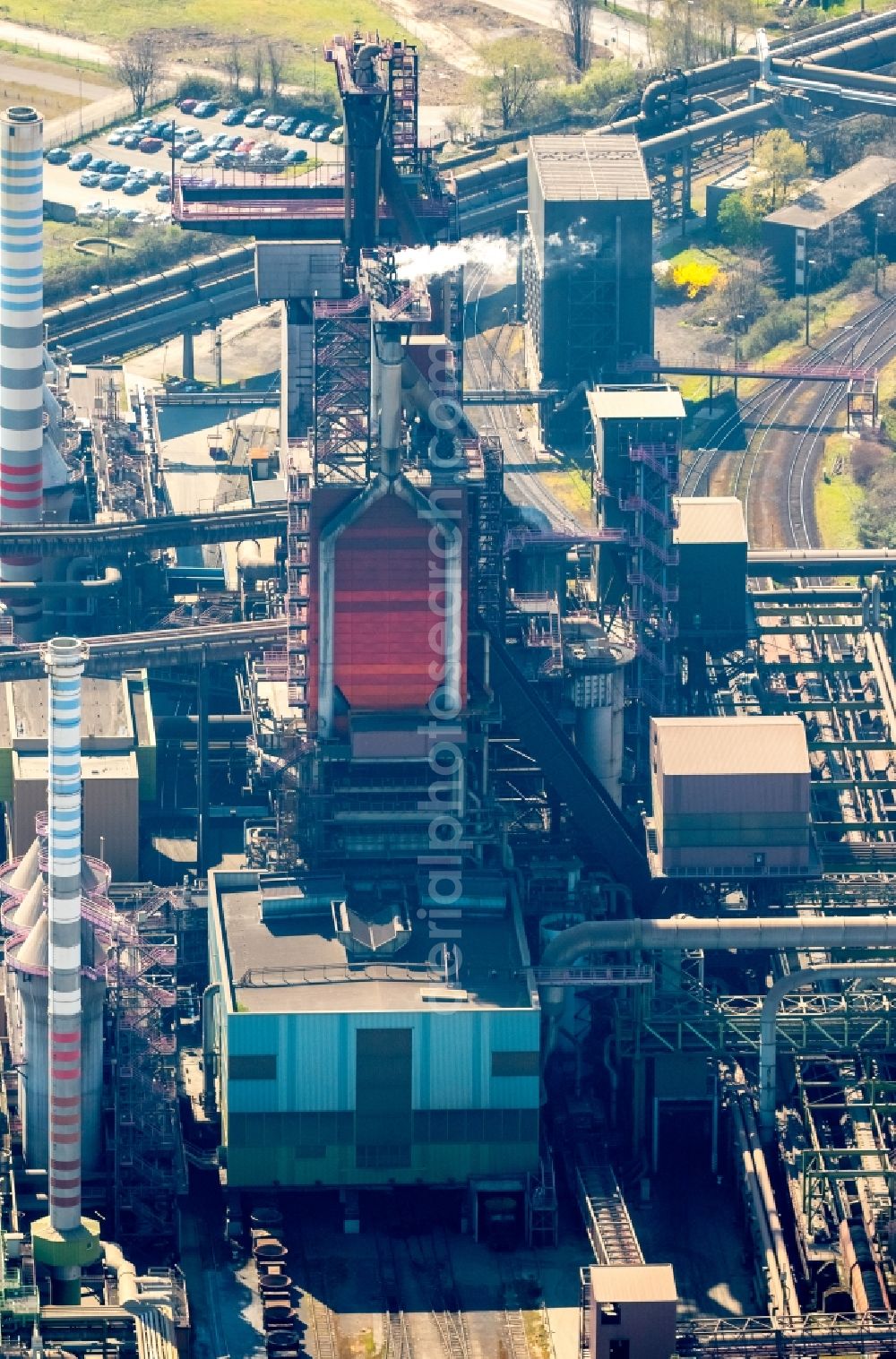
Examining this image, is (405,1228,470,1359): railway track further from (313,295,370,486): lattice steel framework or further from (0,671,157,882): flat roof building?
(313,295,370,486): lattice steel framework

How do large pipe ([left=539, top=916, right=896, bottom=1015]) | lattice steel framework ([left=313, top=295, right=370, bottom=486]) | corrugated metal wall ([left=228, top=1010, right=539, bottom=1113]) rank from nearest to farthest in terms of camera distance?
1. corrugated metal wall ([left=228, top=1010, right=539, bottom=1113])
2. large pipe ([left=539, top=916, right=896, bottom=1015])
3. lattice steel framework ([left=313, top=295, right=370, bottom=486])

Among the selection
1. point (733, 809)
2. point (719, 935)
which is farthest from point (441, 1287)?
point (733, 809)

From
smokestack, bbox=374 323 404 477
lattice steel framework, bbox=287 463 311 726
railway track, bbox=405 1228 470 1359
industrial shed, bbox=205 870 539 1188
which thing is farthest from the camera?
lattice steel framework, bbox=287 463 311 726

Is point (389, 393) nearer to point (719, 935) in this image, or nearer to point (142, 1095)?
point (719, 935)

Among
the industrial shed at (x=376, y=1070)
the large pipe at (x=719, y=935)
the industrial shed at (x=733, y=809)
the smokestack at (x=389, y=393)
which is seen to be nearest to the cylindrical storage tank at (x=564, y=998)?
the large pipe at (x=719, y=935)

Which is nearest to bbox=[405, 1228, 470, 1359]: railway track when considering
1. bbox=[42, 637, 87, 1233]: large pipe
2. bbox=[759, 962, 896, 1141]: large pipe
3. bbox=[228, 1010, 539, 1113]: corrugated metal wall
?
bbox=[228, 1010, 539, 1113]: corrugated metal wall

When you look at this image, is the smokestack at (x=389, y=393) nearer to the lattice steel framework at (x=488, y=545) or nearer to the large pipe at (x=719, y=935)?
the lattice steel framework at (x=488, y=545)
